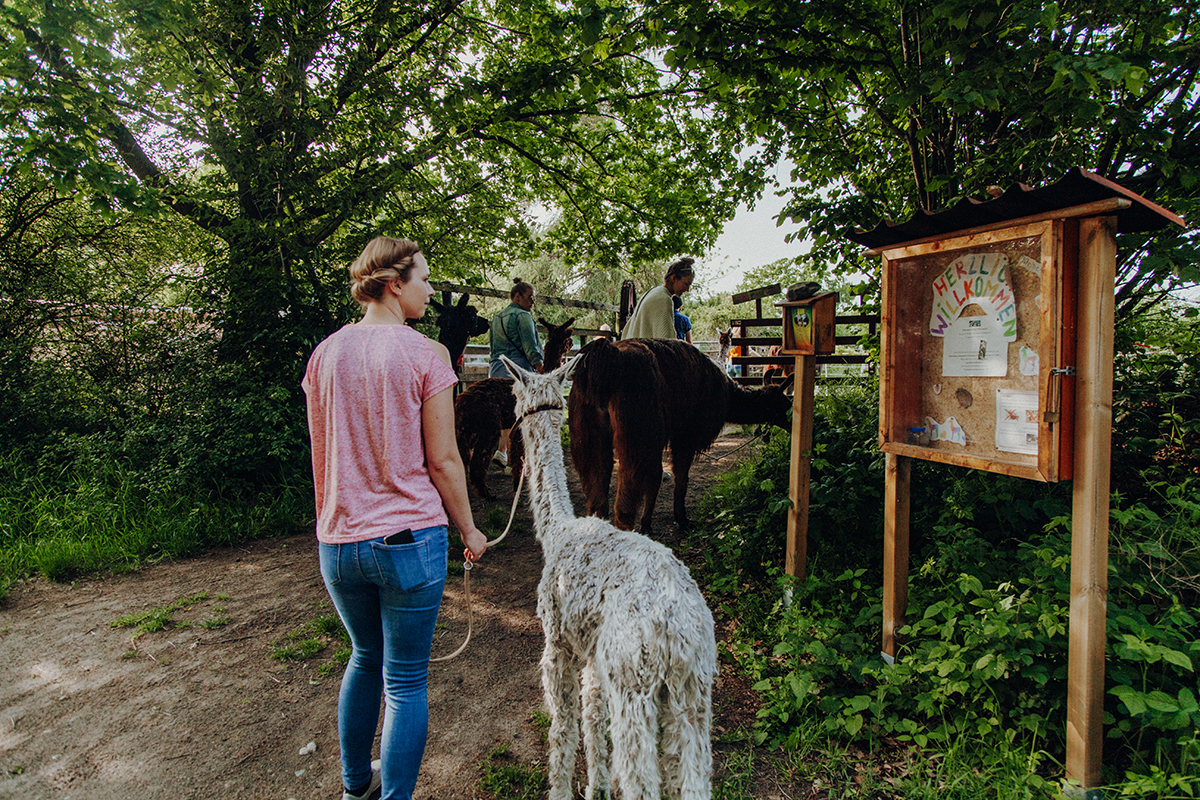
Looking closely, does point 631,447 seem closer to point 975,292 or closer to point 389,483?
point 975,292

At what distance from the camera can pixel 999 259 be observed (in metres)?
2.32

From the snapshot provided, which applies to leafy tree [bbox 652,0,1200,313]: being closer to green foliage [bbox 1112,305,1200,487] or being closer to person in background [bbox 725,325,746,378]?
green foliage [bbox 1112,305,1200,487]

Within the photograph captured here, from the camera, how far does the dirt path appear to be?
7.66 feet

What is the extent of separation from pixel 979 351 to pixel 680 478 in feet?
9.90

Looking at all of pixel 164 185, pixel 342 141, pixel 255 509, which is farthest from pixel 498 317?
pixel 164 185

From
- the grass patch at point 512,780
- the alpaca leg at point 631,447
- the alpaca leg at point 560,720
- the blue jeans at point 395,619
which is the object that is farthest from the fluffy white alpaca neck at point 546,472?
the alpaca leg at point 631,447

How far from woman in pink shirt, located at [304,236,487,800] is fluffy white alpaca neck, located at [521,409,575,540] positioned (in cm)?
57

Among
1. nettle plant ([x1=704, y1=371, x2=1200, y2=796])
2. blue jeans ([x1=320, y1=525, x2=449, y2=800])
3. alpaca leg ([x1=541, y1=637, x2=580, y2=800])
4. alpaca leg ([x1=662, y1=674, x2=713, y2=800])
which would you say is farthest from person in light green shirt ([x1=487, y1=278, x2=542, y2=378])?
alpaca leg ([x1=662, y1=674, x2=713, y2=800])

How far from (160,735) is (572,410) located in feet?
9.41

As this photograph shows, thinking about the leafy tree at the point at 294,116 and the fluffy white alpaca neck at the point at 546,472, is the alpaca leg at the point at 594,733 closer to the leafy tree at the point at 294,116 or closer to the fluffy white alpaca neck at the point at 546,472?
the fluffy white alpaca neck at the point at 546,472

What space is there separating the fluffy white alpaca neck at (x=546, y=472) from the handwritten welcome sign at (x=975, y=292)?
192cm

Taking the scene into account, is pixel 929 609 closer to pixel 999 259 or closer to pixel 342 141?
pixel 999 259

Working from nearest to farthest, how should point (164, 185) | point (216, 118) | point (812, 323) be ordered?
point (812, 323), point (216, 118), point (164, 185)

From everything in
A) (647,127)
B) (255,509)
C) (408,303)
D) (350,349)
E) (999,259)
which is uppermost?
(647,127)
